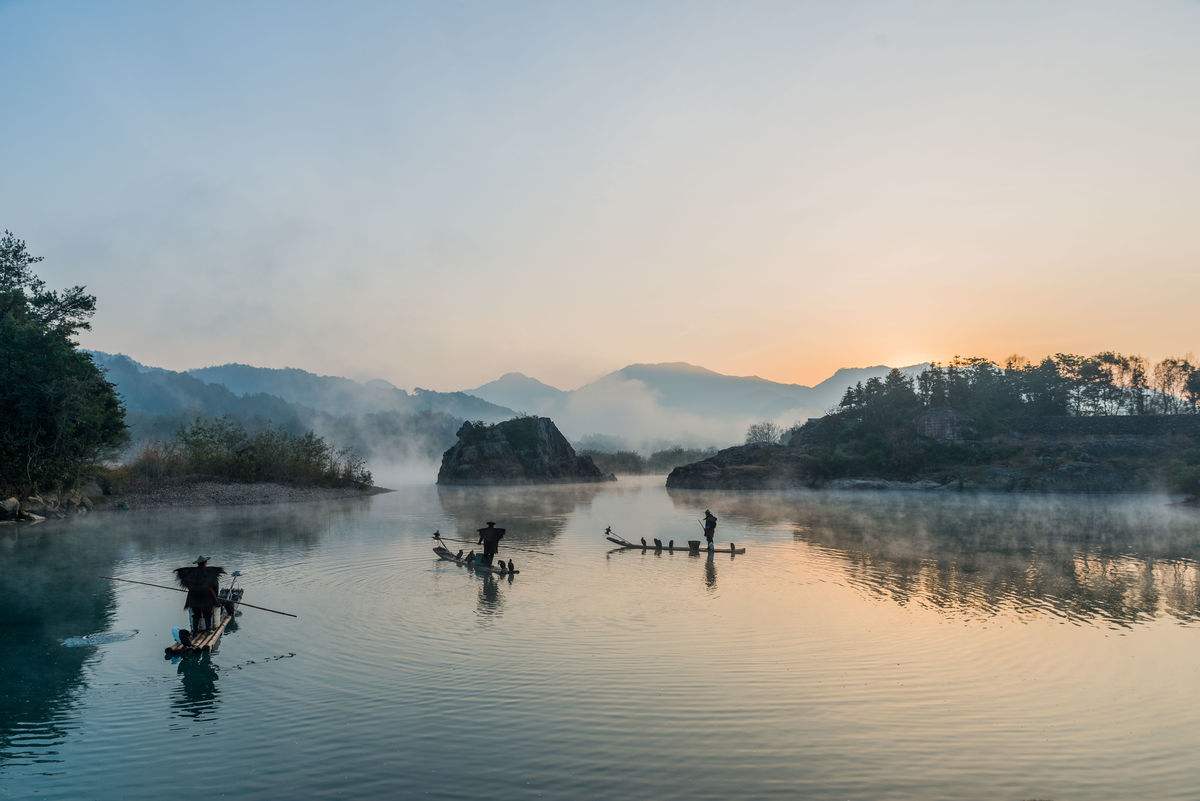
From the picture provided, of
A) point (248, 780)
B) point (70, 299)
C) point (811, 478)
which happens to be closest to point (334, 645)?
point (248, 780)

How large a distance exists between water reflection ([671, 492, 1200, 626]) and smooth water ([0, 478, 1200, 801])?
0.38 metres

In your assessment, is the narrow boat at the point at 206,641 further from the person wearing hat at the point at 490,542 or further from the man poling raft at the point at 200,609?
the person wearing hat at the point at 490,542

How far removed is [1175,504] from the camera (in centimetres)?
8506

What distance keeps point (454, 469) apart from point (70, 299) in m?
96.0

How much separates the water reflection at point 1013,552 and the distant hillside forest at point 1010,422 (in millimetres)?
31731

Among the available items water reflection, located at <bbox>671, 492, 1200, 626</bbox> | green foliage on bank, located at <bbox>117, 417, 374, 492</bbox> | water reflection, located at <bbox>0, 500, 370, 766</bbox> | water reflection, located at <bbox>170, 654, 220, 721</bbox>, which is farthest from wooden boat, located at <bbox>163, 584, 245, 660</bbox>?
green foliage on bank, located at <bbox>117, 417, 374, 492</bbox>

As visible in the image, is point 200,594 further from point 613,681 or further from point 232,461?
point 232,461

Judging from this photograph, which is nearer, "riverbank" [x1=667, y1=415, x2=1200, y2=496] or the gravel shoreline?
the gravel shoreline

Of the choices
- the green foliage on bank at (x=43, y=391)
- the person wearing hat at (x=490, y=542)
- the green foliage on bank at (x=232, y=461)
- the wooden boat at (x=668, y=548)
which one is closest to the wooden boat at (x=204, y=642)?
the person wearing hat at (x=490, y=542)

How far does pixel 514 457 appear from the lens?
15875 centimetres

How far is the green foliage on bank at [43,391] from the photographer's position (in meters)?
52.1

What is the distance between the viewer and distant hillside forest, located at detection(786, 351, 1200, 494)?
116838 mm

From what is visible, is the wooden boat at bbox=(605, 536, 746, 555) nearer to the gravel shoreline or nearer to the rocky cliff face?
the gravel shoreline

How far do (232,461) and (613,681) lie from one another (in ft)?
271
